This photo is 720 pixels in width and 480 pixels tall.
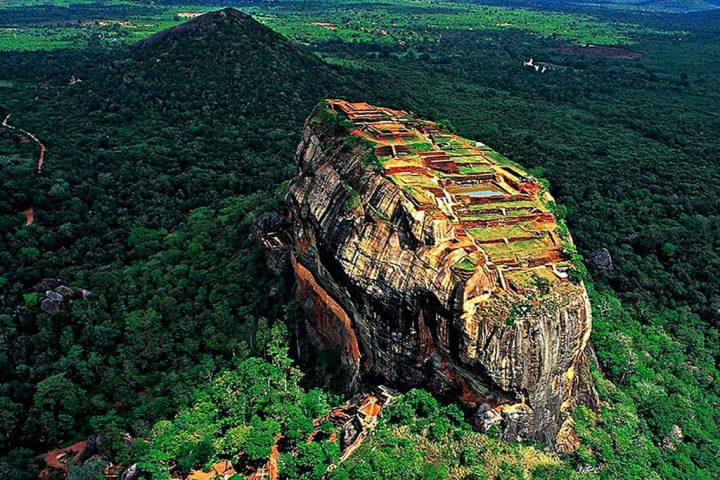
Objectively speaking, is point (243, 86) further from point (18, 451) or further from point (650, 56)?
point (650, 56)

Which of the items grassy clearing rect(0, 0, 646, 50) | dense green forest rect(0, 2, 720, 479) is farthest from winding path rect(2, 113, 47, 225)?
grassy clearing rect(0, 0, 646, 50)

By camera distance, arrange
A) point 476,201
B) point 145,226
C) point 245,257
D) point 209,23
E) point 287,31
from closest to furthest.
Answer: point 476,201 < point 245,257 < point 145,226 < point 209,23 < point 287,31

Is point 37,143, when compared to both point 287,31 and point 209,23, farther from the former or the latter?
point 287,31

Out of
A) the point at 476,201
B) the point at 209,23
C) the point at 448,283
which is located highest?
the point at 209,23

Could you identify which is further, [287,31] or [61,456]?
[287,31]

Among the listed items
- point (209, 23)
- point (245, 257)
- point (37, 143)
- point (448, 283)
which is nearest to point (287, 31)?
point (209, 23)

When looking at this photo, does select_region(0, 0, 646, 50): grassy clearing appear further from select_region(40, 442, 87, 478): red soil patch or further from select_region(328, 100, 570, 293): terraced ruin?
select_region(40, 442, 87, 478): red soil patch

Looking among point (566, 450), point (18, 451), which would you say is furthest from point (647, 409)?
point (18, 451)
